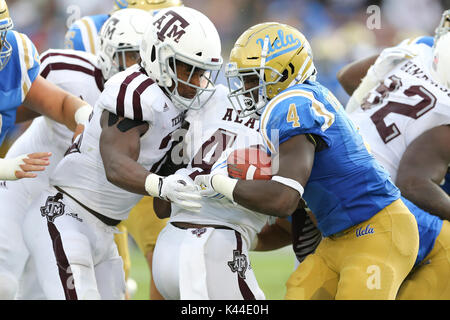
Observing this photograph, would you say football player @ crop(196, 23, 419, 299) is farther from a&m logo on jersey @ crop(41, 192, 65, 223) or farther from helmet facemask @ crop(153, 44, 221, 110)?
a&m logo on jersey @ crop(41, 192, 65, 223)

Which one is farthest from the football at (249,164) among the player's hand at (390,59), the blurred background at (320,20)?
the blurred background at (320,20)

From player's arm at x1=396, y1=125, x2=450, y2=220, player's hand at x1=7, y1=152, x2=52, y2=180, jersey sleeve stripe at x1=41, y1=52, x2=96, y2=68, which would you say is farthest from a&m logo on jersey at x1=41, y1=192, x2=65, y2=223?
player's arm at x1=396, y1=125, x2=450, y2=220

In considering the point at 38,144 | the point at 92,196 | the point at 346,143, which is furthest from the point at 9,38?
the point at 346,143

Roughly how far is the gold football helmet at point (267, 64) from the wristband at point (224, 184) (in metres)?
0.38

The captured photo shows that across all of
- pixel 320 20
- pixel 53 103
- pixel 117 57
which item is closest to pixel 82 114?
pixel 53 103

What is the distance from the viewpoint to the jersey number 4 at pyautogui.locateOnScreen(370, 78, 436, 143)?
12.6 feet

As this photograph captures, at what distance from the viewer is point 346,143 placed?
2953 mm

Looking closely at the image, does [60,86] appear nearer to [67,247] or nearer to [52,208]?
[52,208]

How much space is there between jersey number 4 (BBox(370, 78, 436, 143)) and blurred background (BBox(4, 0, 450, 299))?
4.25m

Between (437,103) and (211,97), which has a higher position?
(211,97)

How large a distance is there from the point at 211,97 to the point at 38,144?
119 centimetres

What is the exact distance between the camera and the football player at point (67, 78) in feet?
12.2

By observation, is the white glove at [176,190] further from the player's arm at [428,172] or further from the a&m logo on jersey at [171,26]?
the player's arm at [428,172]
